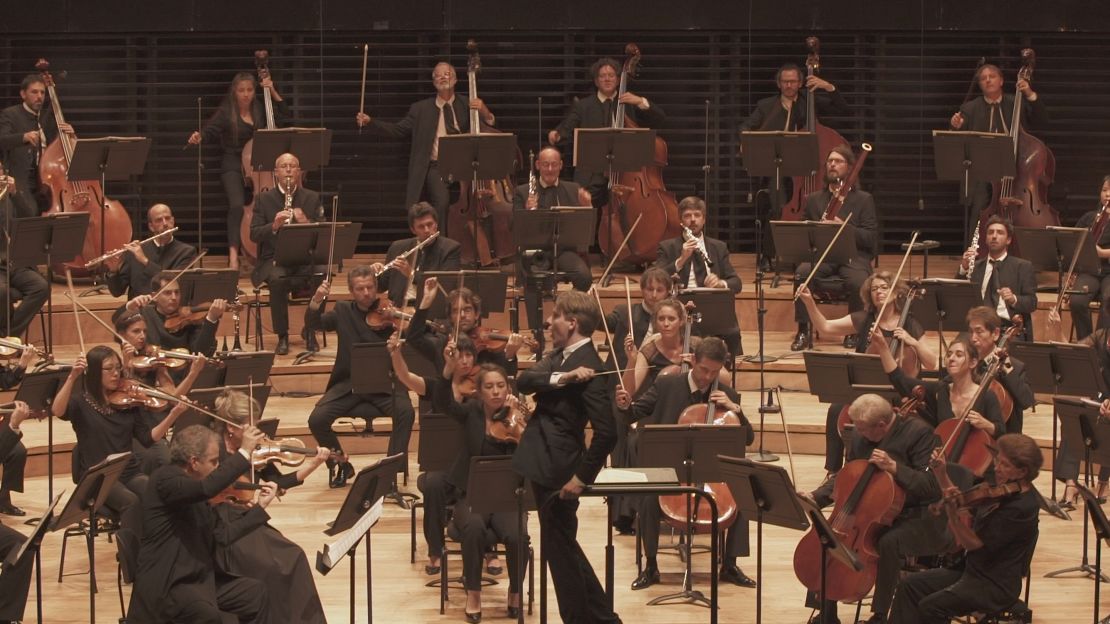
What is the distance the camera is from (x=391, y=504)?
27.4 feet

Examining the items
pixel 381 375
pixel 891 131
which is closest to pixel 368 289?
pixel 381 375

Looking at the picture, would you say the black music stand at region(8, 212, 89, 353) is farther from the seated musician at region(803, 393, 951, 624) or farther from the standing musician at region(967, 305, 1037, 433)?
the standing musician at region(967, 305, 1037, 433)

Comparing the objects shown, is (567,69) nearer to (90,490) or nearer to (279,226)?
(279,226)

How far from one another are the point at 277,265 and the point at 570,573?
4178 mm

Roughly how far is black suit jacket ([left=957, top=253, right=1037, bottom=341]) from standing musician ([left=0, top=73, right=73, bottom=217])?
6.07 meters

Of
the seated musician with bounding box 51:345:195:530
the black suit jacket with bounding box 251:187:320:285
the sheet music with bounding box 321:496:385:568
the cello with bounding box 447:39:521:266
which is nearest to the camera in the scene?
the sheet music with bounding box 321:496:385:568

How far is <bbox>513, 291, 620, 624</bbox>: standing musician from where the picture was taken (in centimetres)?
600

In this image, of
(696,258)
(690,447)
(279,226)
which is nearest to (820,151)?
(696,258)

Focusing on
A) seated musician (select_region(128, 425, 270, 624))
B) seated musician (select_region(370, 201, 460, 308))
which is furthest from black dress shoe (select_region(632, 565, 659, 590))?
seated musician (select_region(370, 201, 460, 308))

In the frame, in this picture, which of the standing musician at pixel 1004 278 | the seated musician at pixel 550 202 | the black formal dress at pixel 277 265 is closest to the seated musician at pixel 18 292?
the black formal dress at pixel 277 265

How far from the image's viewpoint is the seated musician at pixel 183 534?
591 centimetres

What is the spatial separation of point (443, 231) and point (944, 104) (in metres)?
4.14

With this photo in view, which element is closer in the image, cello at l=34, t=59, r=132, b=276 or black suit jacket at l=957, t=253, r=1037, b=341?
black suit jacket at l=957, t=253, r=1037, b=341

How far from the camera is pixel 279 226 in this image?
9.80m
